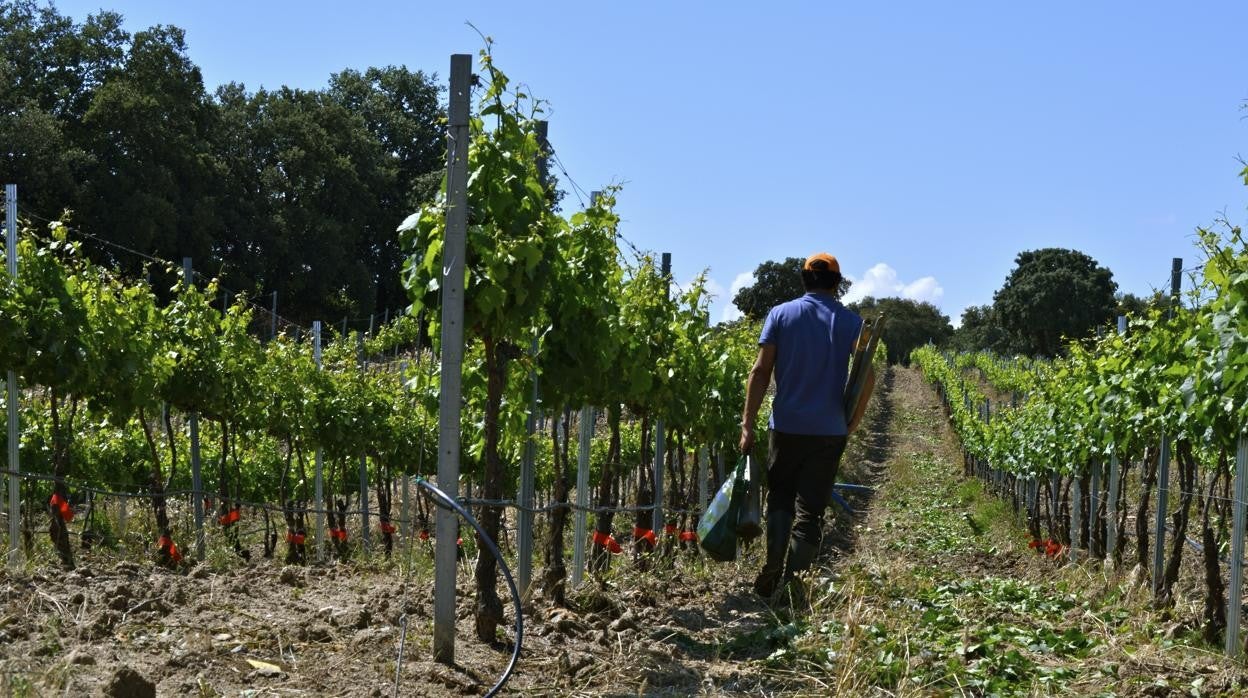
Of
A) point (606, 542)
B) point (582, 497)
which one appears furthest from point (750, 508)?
point (606, 542)

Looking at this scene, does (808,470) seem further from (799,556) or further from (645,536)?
(645,536)

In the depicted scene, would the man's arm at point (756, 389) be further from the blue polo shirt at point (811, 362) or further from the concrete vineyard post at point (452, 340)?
the concrete vineyard post at point (452, 340)

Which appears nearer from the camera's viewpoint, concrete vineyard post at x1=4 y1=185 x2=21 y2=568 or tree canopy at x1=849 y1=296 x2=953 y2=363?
concrete vineyard post at x1=4 y1=185 x2=21 y2=568

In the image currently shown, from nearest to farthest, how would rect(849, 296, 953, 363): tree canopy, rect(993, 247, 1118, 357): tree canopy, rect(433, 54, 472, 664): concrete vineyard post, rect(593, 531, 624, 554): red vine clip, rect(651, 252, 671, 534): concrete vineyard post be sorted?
rect(433, 54, 472, 664): concrete vineyard post, rect(593, 531, 624, 554): red vine clip, rect(651, 252, 671, 534): concrete vineyard post, rect(993, 247, 1118, 357): tree canopy, rect(849, 296, 953, 363): tree canopy

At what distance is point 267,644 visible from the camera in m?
4.75

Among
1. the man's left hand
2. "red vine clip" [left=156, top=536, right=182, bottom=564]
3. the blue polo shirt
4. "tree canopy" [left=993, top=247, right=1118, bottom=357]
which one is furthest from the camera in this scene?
"tree canopy" [left=993, top=247, right=1118, bottom=357]

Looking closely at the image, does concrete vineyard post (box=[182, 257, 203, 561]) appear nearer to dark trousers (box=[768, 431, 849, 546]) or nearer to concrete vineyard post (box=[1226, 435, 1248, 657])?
dark trousers (box=[768, 431, 849, 546])

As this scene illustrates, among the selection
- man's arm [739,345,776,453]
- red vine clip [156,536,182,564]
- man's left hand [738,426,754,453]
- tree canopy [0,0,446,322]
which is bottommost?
red vine clip [156,536,182,564]

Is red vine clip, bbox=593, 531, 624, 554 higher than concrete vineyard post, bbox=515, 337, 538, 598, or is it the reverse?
concrete vineyard post, bbox=515, 337, 538, 598

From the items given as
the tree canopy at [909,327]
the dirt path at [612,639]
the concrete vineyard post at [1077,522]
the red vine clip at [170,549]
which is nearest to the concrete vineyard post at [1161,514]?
the dirt path at [612,639]

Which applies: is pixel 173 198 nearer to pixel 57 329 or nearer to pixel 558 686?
pixel 57 329

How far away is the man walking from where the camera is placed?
253 inches

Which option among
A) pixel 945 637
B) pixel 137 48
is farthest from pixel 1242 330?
pixel 137 48

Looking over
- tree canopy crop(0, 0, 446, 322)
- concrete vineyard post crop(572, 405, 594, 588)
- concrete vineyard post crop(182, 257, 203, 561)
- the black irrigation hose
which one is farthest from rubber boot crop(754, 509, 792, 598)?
tree canopy crop(0, 0, 446, 322)
